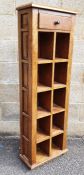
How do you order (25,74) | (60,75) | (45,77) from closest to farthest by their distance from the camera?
(25,74) → (45,77) → (60,75)

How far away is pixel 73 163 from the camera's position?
1893mm

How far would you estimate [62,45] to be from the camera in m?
1.77

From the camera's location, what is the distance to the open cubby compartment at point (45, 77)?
5.47 feet

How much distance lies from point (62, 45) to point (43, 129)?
0.77m

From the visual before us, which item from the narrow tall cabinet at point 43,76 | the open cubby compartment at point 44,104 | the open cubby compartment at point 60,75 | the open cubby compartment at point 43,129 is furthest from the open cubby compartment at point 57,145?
the open cubby compartment at point 60,75

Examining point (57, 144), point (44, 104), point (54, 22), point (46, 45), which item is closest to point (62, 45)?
point (46, 45)

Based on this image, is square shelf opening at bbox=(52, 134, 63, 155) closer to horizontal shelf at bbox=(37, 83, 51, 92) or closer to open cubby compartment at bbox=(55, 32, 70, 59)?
horizontal shelf at bbox=(37, 83, 51, 92)

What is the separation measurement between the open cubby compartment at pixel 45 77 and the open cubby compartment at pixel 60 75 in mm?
77

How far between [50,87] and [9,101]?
66 cm

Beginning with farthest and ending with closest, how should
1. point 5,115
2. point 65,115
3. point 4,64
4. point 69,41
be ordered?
point 5,115 < point 4,64 < point 65,115 < point 69,41

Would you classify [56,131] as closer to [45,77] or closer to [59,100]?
[59,100]

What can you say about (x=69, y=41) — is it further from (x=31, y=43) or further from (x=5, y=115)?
(x=5, y=115)

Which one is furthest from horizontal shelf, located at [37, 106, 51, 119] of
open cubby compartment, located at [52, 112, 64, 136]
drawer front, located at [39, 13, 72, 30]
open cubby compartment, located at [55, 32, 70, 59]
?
drawer front, located at [39, 13, 72, 30]

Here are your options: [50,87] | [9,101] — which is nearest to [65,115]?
[50,87]
